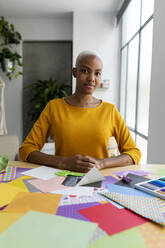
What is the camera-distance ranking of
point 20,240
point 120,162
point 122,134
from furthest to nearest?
point 122,134 → point 120,162 → point 20,240

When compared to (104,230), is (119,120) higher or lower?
higher

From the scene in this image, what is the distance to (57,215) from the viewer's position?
651mm

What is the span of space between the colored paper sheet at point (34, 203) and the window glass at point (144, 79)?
2.55 metres

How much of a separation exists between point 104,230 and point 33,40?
5.05 meters

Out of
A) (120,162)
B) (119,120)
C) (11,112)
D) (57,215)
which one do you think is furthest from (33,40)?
(57,215)

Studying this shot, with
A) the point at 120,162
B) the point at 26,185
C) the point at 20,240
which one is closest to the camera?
the point at 20,240

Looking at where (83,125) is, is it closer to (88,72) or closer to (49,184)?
(88,72)

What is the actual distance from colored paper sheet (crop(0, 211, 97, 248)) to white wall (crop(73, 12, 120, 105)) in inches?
169

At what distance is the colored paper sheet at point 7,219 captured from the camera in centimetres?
60

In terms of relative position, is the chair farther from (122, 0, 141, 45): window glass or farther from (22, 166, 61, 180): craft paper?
(122, 0, 141, 45): window glass

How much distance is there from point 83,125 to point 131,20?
337 centimetres

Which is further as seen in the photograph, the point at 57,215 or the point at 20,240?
the point at 57,215

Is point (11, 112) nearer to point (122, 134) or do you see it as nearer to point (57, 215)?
point (122, 134)

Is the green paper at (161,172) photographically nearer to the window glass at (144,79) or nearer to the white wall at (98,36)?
the window glass at (144,79)
